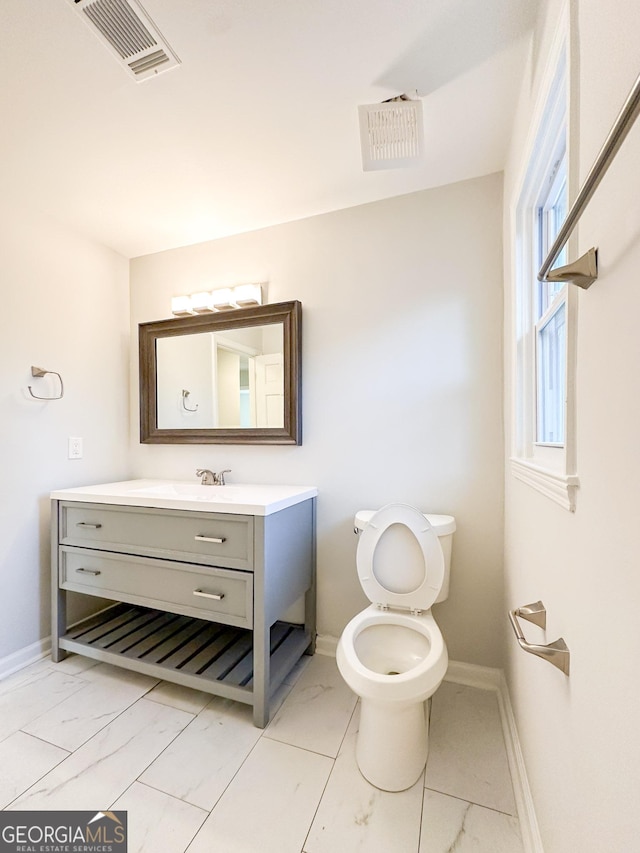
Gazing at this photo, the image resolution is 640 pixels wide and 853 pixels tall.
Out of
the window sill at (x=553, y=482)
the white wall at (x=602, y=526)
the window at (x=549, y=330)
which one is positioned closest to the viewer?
the white wall at (x=602, y=526)

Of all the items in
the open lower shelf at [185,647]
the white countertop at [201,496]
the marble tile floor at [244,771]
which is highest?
the white countertop at [201,496]

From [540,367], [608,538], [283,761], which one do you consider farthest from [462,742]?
[540,367]

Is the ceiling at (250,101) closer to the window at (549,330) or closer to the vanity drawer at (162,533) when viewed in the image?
the window at (549,330)

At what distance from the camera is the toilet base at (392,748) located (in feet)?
3.80

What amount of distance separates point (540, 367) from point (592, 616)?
0.88 metres

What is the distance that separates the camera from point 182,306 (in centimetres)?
218

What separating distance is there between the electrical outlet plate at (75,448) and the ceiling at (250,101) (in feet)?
3.99

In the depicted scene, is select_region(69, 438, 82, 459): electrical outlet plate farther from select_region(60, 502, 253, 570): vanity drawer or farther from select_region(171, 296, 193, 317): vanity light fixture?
select_region(171, 296, 193, 317): vanity light fixture

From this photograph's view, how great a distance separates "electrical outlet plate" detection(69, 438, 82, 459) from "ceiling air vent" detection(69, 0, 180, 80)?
1699 mm

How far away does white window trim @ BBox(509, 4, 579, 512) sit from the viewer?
0.73 metres

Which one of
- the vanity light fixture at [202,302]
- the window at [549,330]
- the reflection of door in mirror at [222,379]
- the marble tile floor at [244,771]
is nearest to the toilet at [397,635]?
the marble tile floor at [244,771]

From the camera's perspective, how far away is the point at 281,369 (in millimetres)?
1943

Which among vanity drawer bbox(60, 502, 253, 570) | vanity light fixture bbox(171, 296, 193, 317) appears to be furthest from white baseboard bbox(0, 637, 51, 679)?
vanity light fixture bbox(171, 296, 193, 317)

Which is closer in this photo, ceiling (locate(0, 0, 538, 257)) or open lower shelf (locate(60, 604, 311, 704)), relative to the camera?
ceiling (locate(0, 0, 538, 257))
